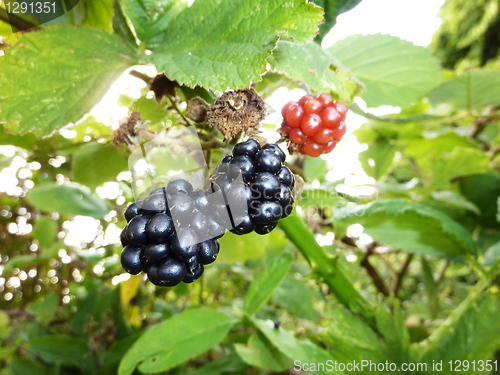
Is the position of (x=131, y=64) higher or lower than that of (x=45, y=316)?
higher

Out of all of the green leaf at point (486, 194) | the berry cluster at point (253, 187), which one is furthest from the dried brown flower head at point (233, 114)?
the green leaf at point (486, 194)

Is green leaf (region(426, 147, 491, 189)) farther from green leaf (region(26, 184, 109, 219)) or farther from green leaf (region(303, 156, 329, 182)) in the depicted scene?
green leaf (region(26, 184, 109, 219))

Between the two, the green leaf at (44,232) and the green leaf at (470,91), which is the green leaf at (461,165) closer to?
the green leaf at (470,91)

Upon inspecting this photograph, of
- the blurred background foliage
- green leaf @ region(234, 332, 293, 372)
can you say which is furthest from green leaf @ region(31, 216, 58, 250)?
green leaf @ region(234, 332, 293, 372)

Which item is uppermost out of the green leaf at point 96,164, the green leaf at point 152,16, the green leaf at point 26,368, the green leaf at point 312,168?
the green leaf at point 152,16

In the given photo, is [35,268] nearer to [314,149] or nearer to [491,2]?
[314,149]

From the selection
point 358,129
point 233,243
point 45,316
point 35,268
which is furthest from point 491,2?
point 35,268
